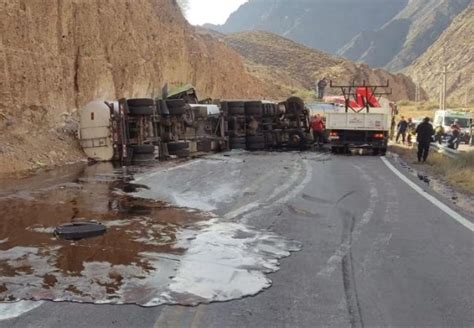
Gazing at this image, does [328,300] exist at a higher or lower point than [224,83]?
lower

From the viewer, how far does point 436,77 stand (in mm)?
116812

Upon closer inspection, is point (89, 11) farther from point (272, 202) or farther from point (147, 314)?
point (147, 314)

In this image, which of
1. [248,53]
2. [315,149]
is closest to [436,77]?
[248,53]

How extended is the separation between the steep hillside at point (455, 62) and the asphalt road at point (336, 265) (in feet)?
303

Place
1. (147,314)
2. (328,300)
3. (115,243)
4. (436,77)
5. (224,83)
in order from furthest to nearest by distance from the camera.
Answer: (436,77) → (224,83) → (115,243) → (328,300) → (147,314)

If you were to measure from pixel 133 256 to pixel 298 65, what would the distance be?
302 ft

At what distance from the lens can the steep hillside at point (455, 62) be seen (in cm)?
10419

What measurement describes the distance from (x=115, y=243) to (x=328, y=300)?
9.03ft

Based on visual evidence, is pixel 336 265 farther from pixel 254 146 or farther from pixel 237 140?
pixel 254 146

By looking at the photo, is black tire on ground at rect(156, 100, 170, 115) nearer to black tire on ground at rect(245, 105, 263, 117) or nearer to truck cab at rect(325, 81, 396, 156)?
black tire on ground at rect(245, 105, 263, 117)

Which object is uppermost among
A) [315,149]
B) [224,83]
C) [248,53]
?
[248,53]

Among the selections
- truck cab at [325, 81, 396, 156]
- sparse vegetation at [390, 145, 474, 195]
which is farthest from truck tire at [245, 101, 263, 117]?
sparse vegetation at [390, 145, 474, 195]

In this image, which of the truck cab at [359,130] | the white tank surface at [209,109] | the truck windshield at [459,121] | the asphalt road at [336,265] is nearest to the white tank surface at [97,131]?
the asphalt road at [336,265]

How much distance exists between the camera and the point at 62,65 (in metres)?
19.7
